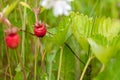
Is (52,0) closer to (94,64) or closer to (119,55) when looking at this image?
(119,55)

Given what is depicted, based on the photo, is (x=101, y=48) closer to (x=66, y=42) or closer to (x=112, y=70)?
(x=112, y=70)

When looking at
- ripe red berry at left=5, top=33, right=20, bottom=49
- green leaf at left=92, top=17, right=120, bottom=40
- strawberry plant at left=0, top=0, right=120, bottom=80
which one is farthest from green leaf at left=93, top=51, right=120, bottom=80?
ripe red berry at left=5, top=33, right=20, bottom=49

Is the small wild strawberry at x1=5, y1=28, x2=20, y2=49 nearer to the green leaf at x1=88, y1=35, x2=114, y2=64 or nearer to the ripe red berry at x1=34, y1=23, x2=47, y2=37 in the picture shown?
the ripe red berry at x1=34, y1=23, x2=47, y2=37

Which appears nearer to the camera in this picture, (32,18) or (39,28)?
(39,28)

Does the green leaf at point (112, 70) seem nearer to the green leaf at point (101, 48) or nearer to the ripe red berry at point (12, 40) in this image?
the green leaf at point (101, 48)

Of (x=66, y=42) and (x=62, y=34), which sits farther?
(x=66, y=42)

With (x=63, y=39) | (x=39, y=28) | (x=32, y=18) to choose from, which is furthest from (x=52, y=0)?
(x=32, y=18)

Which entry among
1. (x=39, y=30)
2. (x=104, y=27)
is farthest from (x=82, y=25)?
(x=39, y=30)

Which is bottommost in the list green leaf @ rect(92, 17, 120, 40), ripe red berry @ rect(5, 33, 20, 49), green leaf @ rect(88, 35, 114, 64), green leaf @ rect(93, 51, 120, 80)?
green leaf @ rect(93, 51, 120, 80)

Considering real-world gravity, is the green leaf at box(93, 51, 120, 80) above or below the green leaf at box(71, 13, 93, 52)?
below
